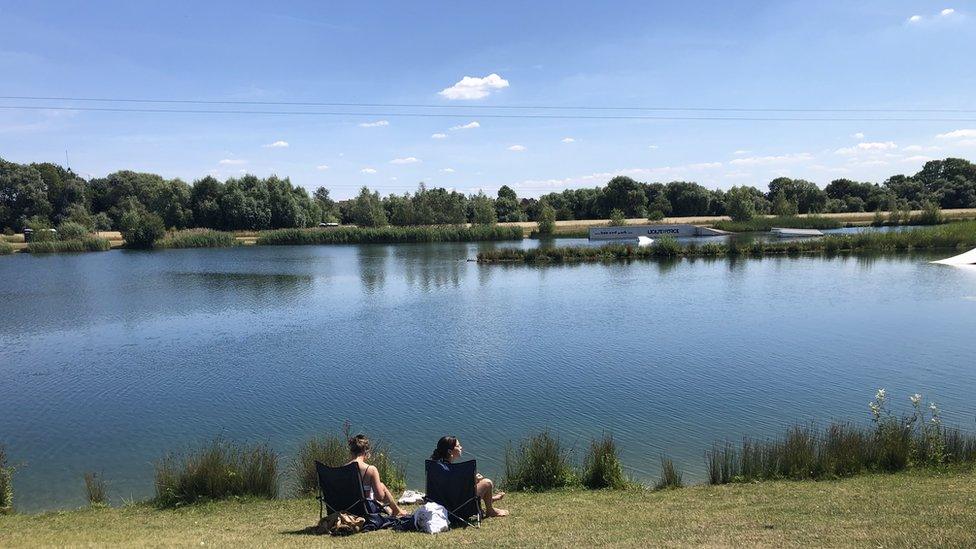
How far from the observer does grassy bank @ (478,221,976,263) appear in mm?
49875

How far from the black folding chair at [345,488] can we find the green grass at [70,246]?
81709 mm

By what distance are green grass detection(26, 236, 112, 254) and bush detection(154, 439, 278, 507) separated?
78276 mm

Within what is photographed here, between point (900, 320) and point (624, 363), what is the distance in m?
12.1

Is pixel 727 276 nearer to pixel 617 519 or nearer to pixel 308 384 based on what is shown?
pixel 308 384

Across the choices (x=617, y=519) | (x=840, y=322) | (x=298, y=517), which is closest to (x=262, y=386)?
(x=298, y=517)

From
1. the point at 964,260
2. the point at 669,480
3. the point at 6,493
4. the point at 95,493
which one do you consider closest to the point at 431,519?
the point at 669,480

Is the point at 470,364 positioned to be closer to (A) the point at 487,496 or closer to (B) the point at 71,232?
(A) the point at 487,496

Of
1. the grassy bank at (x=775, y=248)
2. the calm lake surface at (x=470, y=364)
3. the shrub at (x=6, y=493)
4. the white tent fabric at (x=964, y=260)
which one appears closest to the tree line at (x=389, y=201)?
the grassy bank at (x=775, y=248)

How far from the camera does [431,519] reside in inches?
279

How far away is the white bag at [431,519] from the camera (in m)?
7.04

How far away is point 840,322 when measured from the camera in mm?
22906

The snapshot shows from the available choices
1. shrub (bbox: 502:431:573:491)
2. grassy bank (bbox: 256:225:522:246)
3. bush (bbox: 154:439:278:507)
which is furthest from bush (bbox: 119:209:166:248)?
shrub (bbox: 502:431:573:491)

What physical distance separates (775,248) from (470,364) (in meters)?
41.1

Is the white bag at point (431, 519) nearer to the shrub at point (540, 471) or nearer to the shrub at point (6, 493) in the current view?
the shrub at point (540, 471)
